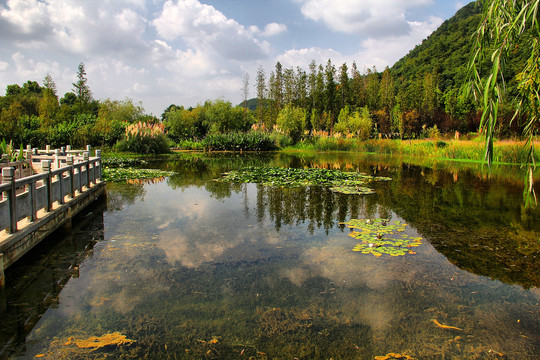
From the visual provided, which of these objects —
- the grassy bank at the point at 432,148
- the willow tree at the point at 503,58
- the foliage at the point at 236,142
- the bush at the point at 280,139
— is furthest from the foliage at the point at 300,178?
the bush at the point at 280,139

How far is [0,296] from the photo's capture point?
4176 millimetres

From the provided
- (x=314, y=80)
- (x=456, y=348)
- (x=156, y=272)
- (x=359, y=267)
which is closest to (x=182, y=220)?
(x=156, y=272)

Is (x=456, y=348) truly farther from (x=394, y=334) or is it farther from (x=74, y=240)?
(x=74, y=240)

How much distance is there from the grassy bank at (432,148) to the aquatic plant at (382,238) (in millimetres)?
10646

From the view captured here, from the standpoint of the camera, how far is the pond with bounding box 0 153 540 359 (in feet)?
11.0

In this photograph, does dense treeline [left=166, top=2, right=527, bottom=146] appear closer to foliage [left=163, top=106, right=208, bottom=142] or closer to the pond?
foliage [left=163, top=106, right=208, bottom=142]

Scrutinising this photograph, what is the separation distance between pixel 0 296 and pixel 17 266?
989mm

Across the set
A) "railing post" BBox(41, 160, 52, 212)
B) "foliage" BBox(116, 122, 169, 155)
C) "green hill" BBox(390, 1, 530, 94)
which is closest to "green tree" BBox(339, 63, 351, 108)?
"green hill" BBox(390, 1, 530, 94)

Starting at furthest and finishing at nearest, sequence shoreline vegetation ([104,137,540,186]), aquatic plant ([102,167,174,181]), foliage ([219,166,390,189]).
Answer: shoreline vegetation ([104,137,540,186]) → aquatic plant ([102,167,174,181]) → foliage ([219,166,390,189])

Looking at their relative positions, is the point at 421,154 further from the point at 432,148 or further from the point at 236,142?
the point at 236,142

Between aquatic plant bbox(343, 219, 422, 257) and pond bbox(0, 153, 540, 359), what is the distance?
105 millimetres

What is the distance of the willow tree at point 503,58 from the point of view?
3.44 meters

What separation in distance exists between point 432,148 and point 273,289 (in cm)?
2657


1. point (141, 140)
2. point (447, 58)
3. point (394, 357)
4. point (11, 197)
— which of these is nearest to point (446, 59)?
point (447, 58)
